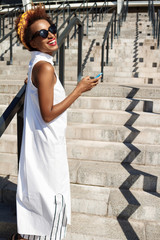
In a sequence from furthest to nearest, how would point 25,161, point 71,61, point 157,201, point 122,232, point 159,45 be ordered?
point 159,45
point 71,61
point 157,201
point 122,232
point 25,161

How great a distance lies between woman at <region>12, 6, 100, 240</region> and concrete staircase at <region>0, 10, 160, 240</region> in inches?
22.3

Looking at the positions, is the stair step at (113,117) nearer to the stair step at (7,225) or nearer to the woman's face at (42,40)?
the stair step at (7,225)

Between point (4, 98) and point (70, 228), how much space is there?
8.15 feet

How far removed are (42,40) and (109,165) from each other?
5.48ft

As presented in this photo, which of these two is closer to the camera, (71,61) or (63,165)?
(63,165)

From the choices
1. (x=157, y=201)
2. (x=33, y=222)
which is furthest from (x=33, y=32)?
(x=157, y=201)

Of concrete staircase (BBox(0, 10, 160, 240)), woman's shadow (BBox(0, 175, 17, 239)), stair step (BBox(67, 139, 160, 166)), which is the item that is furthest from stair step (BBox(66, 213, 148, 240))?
stair step (BBox(67, 139, 160, 166))

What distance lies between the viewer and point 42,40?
1.64 metres

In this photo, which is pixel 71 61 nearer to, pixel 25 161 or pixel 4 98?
pixel 4 98

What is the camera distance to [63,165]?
67.9 inches

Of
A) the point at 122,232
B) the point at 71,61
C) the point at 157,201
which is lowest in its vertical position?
the point at 122,232

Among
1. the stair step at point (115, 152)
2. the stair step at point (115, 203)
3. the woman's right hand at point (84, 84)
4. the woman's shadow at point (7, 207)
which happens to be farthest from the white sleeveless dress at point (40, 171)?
the stair step at point (115, 152)

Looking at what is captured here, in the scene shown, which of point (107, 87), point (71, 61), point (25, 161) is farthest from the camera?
point (71, 61)

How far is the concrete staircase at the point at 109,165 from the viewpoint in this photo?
7.38ft
